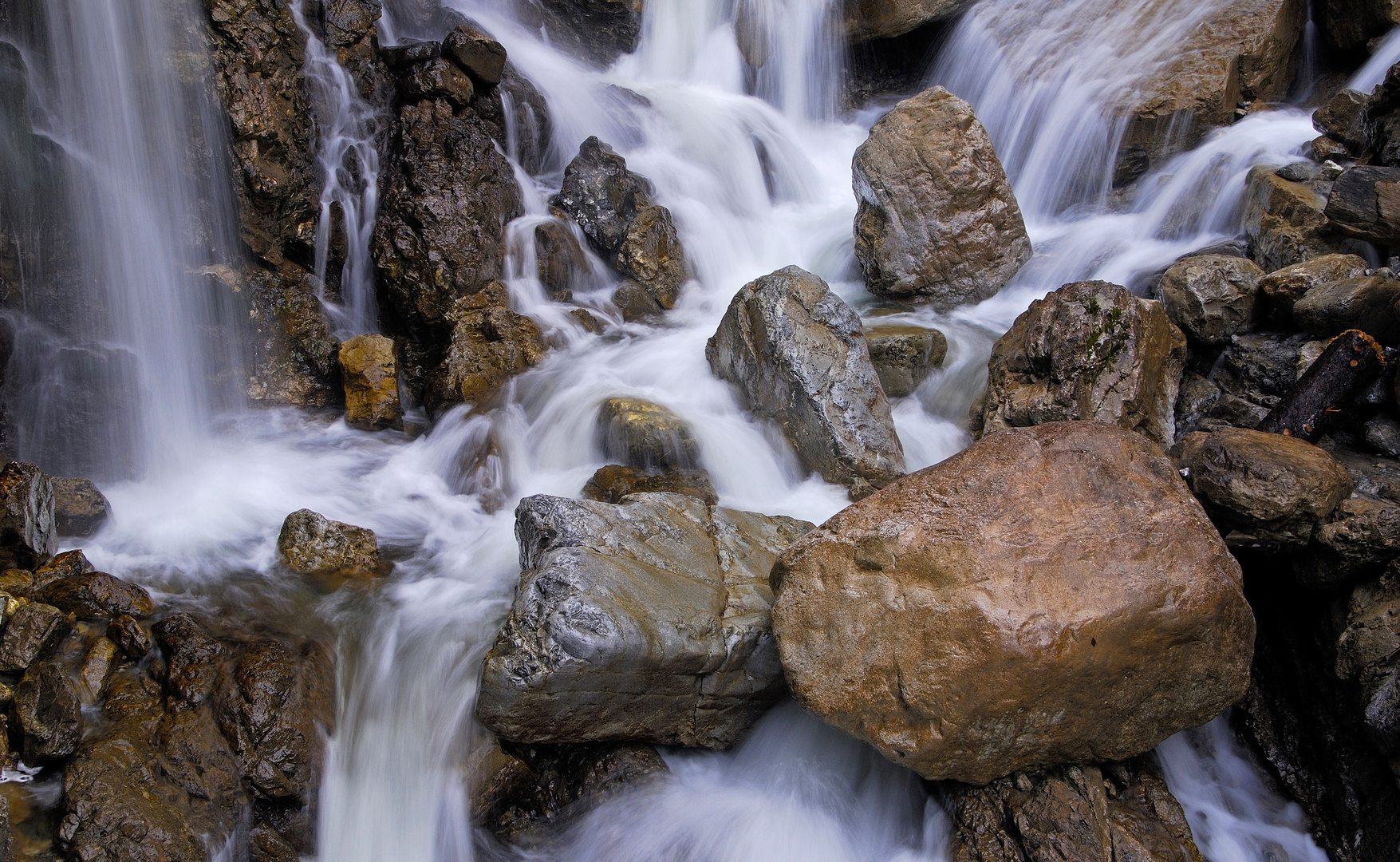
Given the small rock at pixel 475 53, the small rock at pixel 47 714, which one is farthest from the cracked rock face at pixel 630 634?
the small rock at pixel 475 53

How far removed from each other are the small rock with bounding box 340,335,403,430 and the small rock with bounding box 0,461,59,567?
2.23 m

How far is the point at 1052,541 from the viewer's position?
131 inches

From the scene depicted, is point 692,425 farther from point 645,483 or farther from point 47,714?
point 47,714

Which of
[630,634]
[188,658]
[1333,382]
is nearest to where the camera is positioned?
[630,634]

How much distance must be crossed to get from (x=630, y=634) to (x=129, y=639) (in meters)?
2.41

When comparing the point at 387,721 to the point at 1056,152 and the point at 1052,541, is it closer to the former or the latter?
the point at 1052,541

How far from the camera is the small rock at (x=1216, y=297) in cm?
579

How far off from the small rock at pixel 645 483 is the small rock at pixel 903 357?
1.88 m

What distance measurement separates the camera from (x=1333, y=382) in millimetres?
4645

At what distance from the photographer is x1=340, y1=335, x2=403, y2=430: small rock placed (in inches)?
257

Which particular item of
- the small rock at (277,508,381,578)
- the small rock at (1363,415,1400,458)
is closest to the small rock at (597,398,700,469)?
the small rock at (277,508,381,578)

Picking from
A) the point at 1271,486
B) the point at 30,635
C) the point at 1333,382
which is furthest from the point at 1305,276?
the point at 30,635

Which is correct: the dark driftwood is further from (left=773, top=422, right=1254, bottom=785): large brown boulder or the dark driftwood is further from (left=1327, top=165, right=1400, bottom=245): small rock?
(left=773, top=422, right=1254, bottom=785): large brown boulder

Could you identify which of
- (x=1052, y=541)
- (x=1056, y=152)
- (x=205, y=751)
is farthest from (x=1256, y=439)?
(x=1056, y=152)
